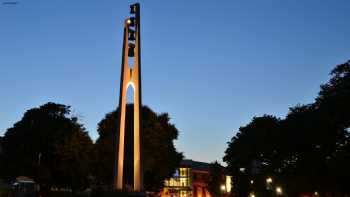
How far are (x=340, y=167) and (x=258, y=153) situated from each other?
1863 centimetres

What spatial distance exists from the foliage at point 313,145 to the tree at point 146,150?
10023mm

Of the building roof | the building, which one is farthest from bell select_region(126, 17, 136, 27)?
the building roof

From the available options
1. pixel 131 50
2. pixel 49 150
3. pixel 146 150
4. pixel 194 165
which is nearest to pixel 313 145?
pixel 146 150

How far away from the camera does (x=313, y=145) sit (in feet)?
161

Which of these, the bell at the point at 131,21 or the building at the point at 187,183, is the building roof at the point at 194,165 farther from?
the bell at the point at 131,21

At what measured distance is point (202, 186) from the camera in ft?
343

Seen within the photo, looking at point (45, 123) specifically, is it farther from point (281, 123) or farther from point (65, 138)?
point (281, 123)

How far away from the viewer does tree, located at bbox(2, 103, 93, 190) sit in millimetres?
54438

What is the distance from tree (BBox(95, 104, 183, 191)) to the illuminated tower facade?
13.3 metres

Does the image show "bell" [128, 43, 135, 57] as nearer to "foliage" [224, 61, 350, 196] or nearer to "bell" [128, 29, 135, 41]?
"bell" [128, 29, 135, 41]

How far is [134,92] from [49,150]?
82.3 feet

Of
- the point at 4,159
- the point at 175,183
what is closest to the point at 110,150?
the point at 4,159

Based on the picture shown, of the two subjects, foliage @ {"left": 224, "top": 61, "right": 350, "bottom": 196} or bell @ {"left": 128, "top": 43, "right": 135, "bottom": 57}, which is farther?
foliage @ {"left": 224, "top": 61, "right": 350, "bottom": 196}

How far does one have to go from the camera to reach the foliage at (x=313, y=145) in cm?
4319
